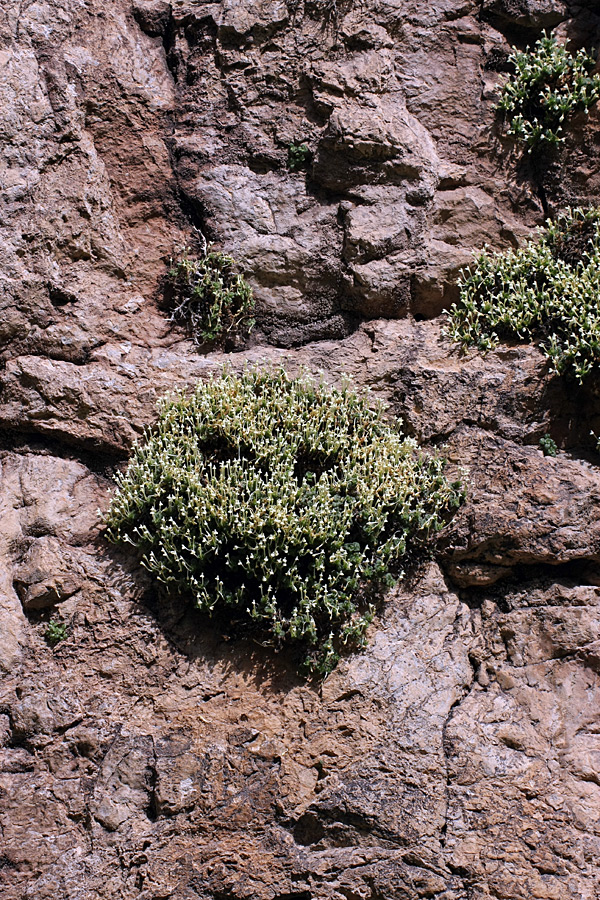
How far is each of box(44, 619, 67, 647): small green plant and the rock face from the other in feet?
0.26

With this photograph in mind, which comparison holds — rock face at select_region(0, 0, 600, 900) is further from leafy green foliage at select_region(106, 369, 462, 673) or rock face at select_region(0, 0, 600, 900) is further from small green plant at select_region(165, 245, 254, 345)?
leafy green foliage at select_region(106, 369, 462, 673)

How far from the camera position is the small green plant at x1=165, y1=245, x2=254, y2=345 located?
23.0ft

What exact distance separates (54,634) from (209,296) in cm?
340

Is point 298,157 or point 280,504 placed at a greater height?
point 298,157

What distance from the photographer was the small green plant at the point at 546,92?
24.0ft

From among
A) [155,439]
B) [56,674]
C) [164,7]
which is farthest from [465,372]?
[164,7]

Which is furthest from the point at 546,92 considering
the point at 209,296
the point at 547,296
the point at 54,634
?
the point at 54,634

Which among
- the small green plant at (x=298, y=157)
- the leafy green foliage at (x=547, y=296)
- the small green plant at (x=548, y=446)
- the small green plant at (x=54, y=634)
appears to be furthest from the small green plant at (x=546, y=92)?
the small green plant at (x=54, y=634)

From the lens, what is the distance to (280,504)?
5797mm

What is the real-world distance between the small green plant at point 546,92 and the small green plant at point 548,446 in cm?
312

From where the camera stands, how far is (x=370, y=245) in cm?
703

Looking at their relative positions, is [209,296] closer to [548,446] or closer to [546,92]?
[548,446]

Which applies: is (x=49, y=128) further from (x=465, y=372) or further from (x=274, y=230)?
(x=465, y=372)

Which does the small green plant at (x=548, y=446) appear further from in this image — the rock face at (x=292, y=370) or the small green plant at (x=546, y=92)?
the small green plant at (x=546, y=92)
